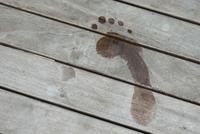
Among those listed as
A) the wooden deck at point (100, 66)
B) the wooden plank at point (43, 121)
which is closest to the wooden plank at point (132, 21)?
the wooden deck at point (100, 66)

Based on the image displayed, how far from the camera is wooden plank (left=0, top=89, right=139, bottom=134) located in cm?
142

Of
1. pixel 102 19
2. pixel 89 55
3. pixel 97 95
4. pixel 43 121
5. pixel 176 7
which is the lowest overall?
pixel 43 121

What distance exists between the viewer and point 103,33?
1580 millimetres

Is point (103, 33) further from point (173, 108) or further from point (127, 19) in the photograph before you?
point (173, 108)

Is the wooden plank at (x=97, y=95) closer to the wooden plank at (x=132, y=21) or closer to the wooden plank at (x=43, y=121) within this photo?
the wooden plank at (x=43, y=121)

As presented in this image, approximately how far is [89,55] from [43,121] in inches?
13.6

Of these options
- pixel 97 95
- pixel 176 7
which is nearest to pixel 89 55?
pixel 97 95

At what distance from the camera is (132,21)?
162 cm

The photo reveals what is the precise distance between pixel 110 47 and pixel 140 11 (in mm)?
236

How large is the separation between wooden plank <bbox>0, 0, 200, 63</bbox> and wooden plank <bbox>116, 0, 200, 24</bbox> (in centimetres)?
3

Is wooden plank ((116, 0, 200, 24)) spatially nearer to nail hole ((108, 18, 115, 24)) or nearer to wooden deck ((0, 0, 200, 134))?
wooden deck ((0, 0, 200, 134))

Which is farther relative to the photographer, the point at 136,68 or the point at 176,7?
the point at 176,7

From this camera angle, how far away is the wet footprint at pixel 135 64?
1463 mm

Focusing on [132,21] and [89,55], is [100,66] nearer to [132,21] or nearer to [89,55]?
[89,55]
